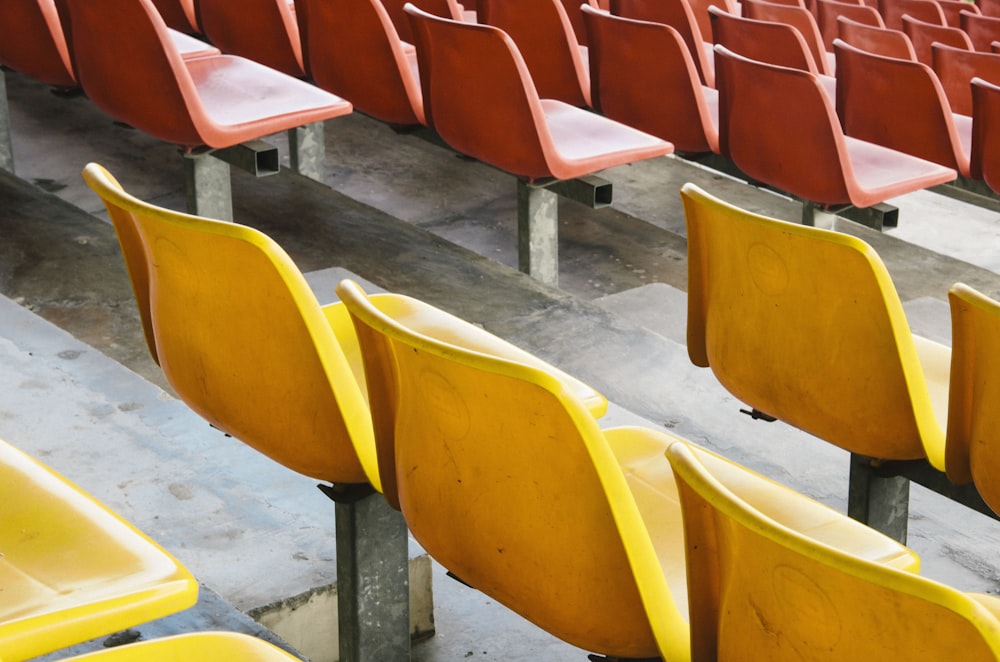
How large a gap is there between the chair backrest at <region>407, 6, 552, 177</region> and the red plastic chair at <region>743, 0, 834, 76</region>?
6.00ft

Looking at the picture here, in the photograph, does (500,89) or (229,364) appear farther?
(500,89)

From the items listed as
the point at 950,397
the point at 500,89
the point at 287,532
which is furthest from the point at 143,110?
the point at 950,397

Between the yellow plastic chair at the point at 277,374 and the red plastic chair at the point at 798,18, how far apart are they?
327 centimetres

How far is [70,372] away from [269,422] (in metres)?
0.76

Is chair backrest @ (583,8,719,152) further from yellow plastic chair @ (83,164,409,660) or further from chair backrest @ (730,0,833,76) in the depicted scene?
yellow plastic chair @ (83,164,409,660)

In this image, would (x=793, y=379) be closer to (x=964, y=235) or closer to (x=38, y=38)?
(x=38, y=38)

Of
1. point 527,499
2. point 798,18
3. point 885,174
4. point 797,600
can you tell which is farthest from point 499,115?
point 797,600

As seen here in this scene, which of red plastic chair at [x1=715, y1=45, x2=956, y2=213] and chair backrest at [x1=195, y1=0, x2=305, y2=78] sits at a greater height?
chair backrest at [x1=195, y1=0, x2=305, y2=78]

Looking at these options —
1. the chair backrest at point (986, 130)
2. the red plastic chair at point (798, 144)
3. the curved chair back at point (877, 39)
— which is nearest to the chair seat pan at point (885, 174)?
the red plastic chair at point (798, 144)

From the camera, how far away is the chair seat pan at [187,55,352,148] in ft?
9.67

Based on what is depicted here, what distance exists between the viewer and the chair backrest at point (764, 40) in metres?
3.88

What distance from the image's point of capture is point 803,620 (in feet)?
3.51

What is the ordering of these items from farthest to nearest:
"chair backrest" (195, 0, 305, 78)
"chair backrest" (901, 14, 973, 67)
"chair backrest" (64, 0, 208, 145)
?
"chair backrest" (901, 14, 973, 67), "chair backrest" (195, 0, 305, 78), "chair backrest" (64, 0, 208, 145)

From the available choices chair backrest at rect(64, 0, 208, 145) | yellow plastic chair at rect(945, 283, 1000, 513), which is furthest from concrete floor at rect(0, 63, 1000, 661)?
yellow plastic chair at rect(945, 283, 1000, 513)
